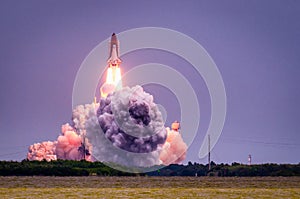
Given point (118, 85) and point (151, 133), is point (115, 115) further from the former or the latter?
point (118, 85)

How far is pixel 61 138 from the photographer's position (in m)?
142

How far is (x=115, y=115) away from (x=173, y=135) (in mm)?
15686

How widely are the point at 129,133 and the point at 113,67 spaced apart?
26233 millimetres

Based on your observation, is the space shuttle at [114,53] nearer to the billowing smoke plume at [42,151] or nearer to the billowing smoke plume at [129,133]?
the billowing smoke plume at [129,133]

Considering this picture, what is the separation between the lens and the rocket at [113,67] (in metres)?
145

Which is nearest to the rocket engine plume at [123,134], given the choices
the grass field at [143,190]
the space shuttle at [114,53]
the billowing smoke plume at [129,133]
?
the billowing smoke plume at [129,133]

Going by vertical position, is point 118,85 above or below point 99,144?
above

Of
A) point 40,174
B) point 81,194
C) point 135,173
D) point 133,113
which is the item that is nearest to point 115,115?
point 133,113

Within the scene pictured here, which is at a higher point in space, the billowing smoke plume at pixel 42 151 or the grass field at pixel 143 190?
the billowing smoke plume at pixel 42 151

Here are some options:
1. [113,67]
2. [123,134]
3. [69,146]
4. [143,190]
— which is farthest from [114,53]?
[143,190]

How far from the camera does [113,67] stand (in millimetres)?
150250

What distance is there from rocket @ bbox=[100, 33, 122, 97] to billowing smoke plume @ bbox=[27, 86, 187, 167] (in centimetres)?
760

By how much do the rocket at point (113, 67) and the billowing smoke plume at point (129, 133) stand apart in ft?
24.9

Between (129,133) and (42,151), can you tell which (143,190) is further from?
(42,151)
